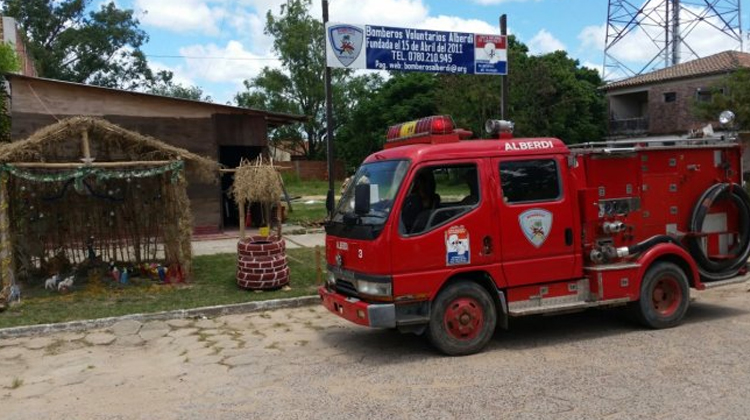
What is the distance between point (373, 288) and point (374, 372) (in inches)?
32.7

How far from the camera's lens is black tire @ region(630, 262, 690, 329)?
23.6 feet

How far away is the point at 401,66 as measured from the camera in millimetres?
13875

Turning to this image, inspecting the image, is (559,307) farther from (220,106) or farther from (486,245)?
(220,106)

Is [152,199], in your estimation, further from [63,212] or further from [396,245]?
[396,245]

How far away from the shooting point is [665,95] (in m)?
41.4

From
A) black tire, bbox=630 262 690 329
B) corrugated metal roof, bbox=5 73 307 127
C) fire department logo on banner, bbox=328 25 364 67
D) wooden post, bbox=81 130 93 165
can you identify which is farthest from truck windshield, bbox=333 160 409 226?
corrugated metal roof, bbox=5 73 307 127

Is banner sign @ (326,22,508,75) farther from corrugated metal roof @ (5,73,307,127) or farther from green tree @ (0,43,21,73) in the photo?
green tree @ (0,43,21,73)

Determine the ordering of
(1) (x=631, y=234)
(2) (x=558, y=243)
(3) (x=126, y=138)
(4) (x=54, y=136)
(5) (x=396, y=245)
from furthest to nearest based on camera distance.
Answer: (3) (x=126, y=138)
(4) (x=54, y=136)
(1) (x=631, y=234)
(2) (x=558, y=243)
(5) (x=396, y=245)

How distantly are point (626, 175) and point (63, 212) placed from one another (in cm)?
983

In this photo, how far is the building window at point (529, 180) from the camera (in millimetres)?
6688

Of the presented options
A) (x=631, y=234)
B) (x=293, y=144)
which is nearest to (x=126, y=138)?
(x=631, y=234)

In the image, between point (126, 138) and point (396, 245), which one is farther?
point (126, 138)

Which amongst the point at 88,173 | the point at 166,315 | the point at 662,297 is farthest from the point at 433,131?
the point at 88,173

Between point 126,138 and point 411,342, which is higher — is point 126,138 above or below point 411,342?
above
